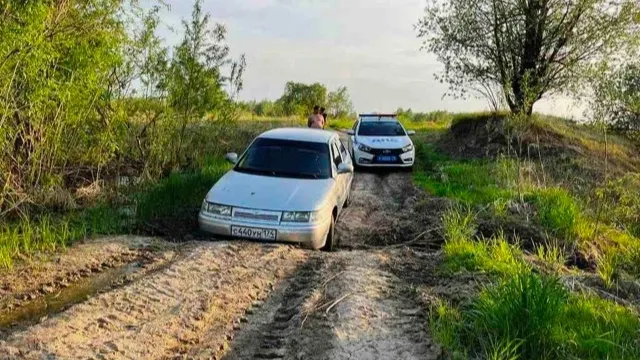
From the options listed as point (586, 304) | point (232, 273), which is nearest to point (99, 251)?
point (232, 273)

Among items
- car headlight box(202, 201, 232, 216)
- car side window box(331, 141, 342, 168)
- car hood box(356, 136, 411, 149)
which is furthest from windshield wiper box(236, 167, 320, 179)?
car hood box(356, 136, 411, 149)

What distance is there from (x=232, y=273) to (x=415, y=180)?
1022cm

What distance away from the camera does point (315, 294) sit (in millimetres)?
6617

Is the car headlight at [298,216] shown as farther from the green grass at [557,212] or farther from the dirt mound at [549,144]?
the dirt mound at [549,144]

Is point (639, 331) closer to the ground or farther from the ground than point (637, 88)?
closer to the ground

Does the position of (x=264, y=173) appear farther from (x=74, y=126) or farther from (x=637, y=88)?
(x=637, y=88)

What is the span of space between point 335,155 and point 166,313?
5642mm

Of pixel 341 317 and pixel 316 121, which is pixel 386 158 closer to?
pixel 316 121

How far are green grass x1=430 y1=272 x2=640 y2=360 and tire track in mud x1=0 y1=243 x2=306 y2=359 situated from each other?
6.64 ft

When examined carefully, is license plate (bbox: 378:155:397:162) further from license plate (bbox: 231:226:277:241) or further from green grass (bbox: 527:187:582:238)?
A: license plate (bbox: 231:226:277:241)

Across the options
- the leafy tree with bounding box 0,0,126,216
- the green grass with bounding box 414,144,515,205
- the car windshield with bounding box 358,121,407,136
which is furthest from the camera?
the car windshield with bounding box 358,121,407,136

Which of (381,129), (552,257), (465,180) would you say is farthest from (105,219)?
(381,129)

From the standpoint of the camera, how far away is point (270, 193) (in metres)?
9.09

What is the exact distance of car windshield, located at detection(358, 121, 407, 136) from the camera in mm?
19578
